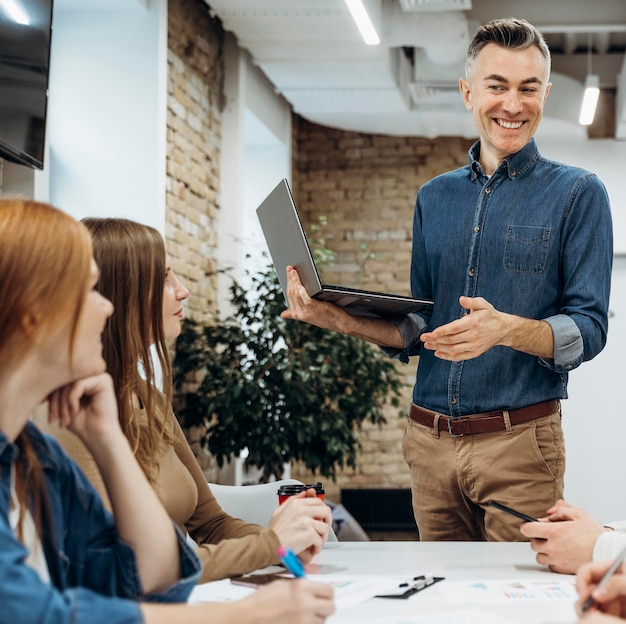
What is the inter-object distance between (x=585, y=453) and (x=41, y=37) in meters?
5.69

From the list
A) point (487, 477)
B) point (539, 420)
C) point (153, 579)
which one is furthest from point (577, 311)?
point (153, 579)

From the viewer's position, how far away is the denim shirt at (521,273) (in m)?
2.22

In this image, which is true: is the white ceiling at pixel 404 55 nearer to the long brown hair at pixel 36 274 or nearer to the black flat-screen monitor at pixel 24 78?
the black flat-screen monitor at pixel 24 78

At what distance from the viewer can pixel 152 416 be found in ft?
6.03

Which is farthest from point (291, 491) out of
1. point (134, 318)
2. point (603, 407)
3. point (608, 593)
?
point (603, 407)

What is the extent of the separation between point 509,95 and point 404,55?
4.56m

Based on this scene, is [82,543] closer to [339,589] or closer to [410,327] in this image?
[339,589]

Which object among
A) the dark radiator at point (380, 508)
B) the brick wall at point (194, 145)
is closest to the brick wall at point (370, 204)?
the dark radiator at point (380, 508)

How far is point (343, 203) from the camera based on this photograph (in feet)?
26.8

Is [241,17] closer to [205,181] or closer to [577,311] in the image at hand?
[205,181]

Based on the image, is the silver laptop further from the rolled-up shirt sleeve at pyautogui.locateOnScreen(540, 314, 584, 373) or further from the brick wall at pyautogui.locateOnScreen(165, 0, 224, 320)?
the brick wall at pyautogui.locateOnScreen(165, 0, 224, 320)

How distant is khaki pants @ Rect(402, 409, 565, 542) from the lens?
2168 mm

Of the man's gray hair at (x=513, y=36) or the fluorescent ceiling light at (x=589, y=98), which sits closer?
the man's gray hair at (x=513, y=36)

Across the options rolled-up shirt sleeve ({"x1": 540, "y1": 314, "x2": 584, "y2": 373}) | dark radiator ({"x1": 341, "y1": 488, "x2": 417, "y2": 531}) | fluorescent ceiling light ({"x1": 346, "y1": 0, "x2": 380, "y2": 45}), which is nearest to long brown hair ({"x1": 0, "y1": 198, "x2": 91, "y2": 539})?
rolled-up shirt sleeve ({"x1": 540, "y1": 314, "x2": 584, "y2": 373})
